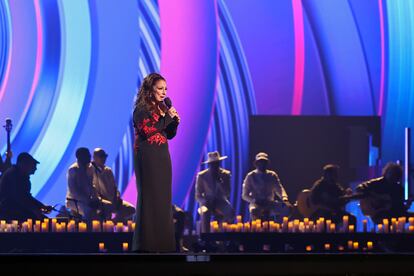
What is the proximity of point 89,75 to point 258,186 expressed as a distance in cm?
276

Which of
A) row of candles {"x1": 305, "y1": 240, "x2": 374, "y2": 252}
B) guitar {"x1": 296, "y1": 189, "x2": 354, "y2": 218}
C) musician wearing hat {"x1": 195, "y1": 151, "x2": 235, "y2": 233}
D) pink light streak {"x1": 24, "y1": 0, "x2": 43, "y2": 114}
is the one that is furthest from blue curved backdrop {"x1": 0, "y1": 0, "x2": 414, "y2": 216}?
row of candles {"x1": 305, "y1": 240, "x2": 374, "y2": 252}

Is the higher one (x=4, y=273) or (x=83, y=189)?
(x=83, y=189)

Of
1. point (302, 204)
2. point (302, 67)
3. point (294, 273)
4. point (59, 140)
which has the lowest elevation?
point (294, 273)

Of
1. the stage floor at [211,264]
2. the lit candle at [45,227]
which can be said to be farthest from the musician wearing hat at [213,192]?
the stage floor at [211,264]

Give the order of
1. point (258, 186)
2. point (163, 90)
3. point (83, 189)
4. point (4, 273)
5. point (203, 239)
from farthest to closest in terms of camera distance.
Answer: point (258, 186), point (83, 189), point (203, 239), point (163, 90), point (4, 273)

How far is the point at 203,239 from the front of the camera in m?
10.9

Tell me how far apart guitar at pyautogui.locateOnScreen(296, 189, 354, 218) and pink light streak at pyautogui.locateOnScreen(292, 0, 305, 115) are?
82.2 inches

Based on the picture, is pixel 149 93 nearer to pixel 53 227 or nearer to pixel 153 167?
pixel 153 167

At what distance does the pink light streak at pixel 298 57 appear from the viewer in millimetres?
14500

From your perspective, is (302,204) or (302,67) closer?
(302,204)

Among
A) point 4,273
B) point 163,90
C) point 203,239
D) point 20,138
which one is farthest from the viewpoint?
point 20,138

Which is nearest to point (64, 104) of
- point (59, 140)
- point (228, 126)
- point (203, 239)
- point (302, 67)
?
point (59, 140)

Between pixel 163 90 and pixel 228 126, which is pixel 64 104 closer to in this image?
pixel 228 126

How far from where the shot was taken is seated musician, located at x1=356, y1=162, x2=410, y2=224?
488 inches
